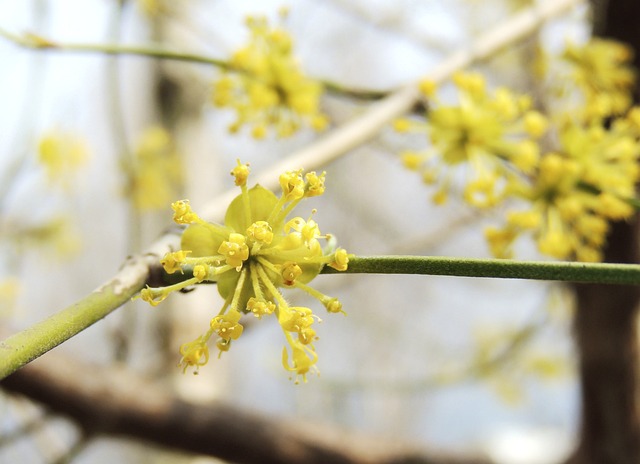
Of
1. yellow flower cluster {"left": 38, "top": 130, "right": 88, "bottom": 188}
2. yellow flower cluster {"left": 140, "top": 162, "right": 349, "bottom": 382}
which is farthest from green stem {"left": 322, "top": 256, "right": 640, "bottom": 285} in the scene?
yellow flower cluster {"left": 38, "top": 130, "right": 88, "bottom": 188}

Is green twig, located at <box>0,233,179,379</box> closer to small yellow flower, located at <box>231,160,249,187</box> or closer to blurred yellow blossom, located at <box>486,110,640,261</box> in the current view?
small yellow flower, located at <box>231,160,249,187</box>

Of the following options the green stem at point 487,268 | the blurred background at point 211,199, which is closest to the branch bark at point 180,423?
the blurred background at point 211,199

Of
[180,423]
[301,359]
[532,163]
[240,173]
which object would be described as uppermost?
[532,163]

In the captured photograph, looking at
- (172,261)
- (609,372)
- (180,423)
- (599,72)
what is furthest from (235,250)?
(609,372)

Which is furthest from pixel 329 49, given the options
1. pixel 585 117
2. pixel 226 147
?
pixel 585 117

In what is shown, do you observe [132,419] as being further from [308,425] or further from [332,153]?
[332,153]

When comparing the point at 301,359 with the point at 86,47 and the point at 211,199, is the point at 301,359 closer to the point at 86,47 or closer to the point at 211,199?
the point at 86,47

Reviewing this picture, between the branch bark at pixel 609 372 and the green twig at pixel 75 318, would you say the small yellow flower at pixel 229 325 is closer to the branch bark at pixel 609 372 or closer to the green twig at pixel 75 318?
the green twig at pixel 75 318
